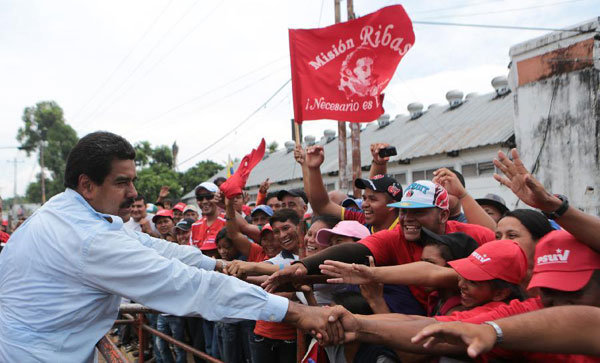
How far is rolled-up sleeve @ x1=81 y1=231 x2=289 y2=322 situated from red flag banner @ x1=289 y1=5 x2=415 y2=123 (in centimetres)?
426

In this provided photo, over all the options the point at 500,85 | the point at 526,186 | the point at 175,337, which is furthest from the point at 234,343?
the point at 500,85

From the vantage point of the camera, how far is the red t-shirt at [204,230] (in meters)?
5.53

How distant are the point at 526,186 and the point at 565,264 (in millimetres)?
416

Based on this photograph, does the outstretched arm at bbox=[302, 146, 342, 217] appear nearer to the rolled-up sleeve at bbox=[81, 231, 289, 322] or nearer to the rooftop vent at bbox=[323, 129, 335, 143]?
the rolled-up sleeve at bbox=[81, 231, 289, 322]

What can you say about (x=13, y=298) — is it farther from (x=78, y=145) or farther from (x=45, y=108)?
(x=45, y=108)

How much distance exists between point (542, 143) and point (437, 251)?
782cm

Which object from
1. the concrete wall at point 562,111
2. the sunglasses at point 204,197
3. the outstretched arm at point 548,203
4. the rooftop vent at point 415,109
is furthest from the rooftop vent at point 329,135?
the outstretched arm at point 548,203

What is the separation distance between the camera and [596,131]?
8.20m

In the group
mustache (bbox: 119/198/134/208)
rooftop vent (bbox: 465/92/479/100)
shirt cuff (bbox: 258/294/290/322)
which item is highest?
rooftop vent (bbox: 465/92/479/100)

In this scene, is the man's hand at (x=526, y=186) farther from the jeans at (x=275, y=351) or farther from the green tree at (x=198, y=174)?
the green tree at (x=198, y=174)

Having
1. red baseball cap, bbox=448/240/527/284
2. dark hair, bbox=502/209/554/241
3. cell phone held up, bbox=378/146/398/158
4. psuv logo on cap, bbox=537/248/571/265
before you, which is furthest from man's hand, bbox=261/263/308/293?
cell phone held up, bbox=378/146/398/158

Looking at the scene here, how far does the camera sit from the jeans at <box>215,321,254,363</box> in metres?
4.54

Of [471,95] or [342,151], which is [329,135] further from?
[342,151]

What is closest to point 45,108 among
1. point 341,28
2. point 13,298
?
point 341,28
